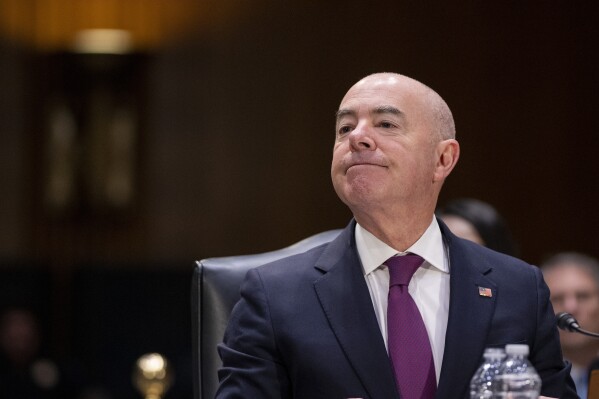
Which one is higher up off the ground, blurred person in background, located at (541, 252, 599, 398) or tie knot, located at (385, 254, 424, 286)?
tie knot, located at (385, 254, 424, 286)

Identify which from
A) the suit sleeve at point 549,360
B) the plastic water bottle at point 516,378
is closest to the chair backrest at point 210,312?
the suit sleeve at point 549,360

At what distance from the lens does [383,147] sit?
2.66 m

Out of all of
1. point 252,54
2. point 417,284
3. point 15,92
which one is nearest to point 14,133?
point 15,92

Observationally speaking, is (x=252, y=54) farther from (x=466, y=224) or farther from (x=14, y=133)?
(x=466, y=224)

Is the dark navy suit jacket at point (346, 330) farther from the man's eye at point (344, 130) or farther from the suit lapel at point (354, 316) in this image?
the man's eye at point (344, 130)

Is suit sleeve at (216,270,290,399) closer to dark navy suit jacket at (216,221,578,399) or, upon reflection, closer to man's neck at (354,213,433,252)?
dark navy suit jacket at (216,221,578,399)

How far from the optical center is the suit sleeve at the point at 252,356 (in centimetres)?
252

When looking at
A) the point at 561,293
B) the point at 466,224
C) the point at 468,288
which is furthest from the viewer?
the point at 561,293

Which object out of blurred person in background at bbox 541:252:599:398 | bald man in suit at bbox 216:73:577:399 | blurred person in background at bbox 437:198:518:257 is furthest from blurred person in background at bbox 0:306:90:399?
bald man in suit at bbox 216:73:577:399

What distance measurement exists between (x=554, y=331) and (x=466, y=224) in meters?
1.46

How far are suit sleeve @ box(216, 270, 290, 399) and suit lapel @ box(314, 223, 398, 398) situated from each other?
14 cm

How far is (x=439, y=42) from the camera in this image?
8.67 metres

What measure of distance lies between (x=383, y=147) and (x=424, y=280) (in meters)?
0.33

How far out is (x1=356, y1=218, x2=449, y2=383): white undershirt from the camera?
2.64 m
